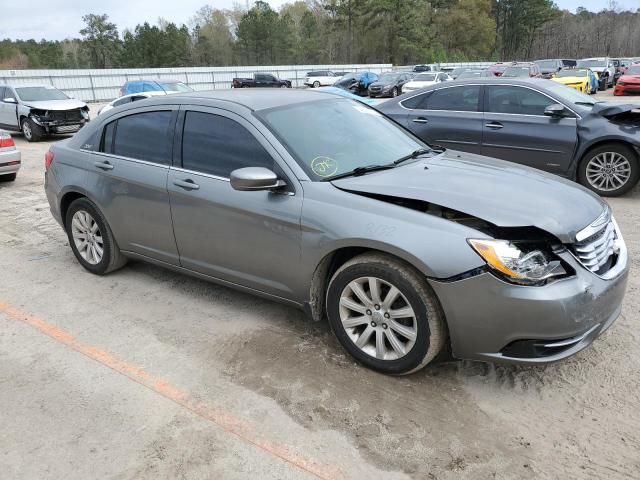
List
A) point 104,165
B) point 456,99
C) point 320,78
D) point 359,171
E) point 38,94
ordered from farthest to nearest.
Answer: point 320,78, point 38,94, point 456,99, point 104,165, point 359,171

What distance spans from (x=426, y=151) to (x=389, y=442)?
229 cm

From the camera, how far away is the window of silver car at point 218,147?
11.6 feet

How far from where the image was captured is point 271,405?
2.94 metres

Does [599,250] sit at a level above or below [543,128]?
below

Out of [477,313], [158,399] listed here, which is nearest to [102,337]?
[158,399]

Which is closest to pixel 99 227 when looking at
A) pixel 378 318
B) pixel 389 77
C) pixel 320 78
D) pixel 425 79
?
pixel 378 318

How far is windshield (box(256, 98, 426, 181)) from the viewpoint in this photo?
137 inches

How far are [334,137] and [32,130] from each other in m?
14.5

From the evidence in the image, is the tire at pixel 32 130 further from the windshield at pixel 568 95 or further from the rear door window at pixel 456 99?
the windshield at pixel 568 95

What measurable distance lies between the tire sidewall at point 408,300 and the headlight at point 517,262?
43 centimetres

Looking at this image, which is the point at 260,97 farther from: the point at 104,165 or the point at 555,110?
the point at 555,110

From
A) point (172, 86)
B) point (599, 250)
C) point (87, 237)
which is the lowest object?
point (87, 237)

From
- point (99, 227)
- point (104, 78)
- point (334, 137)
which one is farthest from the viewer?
point (104, 78)

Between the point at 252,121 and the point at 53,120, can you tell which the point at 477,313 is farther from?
the point at 53,120
